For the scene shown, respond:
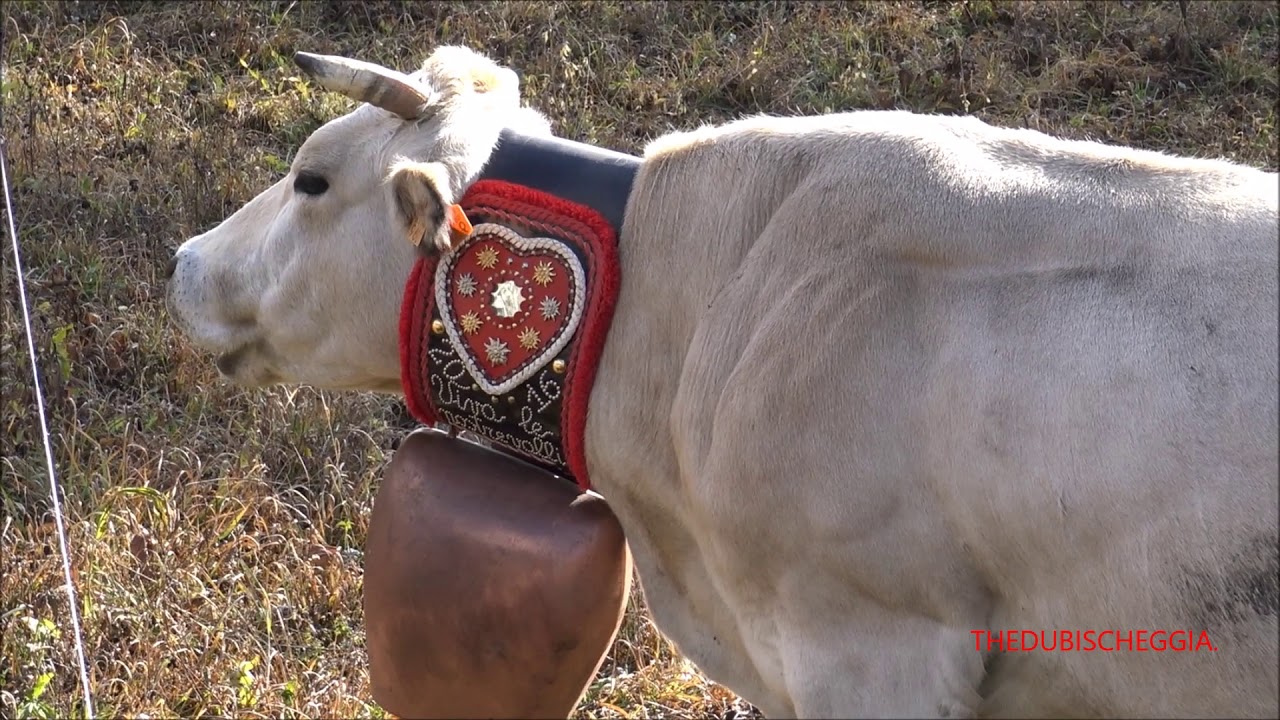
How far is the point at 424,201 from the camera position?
305cm

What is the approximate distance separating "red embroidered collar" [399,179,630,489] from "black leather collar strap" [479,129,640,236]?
0.10ft

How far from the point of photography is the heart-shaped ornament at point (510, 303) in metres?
3.07

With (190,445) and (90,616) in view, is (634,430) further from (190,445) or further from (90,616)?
(190,445)

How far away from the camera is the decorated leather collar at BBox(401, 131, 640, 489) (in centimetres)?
308

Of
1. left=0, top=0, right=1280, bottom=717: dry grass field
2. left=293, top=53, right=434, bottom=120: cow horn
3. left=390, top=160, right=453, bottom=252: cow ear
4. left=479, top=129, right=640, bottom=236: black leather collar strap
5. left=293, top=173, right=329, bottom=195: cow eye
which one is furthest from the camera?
left=0, top=0, right=1280, bottom=717: dry grass field

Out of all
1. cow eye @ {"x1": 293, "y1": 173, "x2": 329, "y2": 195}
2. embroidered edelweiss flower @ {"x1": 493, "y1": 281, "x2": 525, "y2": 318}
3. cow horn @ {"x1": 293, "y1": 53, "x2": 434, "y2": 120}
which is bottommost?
embroidered edelweiss flower @ {"x1": 493, "y1": 281, "x2": 525, "y2": 318}

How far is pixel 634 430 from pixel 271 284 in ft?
3.33

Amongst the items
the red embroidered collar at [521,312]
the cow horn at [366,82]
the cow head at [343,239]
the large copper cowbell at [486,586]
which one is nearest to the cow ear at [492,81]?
the cow head at [343,239]

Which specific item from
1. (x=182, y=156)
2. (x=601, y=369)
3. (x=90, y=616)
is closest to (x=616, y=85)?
(x=182, y=156)

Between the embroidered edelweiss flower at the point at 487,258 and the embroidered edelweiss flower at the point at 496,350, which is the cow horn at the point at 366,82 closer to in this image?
the embroidered edelweiss flower at the point at 487,258

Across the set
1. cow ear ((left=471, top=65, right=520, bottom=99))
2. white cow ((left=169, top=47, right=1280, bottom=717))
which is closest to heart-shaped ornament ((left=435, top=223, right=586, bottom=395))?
white cow ((left=169, top=47, right=1280, bottom=717))

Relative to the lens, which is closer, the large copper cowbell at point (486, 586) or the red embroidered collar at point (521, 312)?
the red embroidered collar at point (521, 312)

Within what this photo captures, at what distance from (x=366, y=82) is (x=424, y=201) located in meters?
0.41

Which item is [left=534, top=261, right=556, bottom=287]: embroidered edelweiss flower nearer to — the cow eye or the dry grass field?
the cow eye
